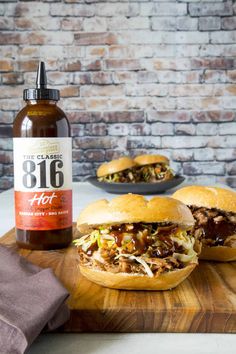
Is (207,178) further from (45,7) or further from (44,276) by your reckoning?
(44,276)

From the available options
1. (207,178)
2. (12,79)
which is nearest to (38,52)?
(12,79)

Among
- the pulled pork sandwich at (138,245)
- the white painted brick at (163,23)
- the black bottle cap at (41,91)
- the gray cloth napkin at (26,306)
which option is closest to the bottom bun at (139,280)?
the pulled pork sandwich at (138,245)

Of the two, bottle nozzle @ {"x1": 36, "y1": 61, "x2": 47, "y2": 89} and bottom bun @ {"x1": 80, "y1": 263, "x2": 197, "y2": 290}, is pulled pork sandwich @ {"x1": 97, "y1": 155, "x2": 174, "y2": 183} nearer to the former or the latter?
bottle nozzle @ {"x1": 36, "y1": 61, "x2": 47, "y2": 89}

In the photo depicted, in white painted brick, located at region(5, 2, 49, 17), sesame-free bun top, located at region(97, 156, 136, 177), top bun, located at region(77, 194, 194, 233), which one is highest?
white painted brick, located at region(5, 2, 49, 17)

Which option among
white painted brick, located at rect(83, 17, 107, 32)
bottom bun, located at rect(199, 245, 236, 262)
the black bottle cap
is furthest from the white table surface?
white painted brick, located at rect(83, 17, 107, 32)

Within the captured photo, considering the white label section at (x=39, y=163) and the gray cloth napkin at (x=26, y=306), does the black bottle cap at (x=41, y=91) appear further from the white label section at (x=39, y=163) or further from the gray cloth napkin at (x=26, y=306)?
the gray cloth napkin at (x=26, y=306)

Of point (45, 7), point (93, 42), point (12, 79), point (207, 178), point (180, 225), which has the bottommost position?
point (207, 178)

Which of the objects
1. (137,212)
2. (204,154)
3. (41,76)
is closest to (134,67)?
(204,154)

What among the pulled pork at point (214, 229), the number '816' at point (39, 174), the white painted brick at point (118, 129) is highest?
the number '816' at point (39, 174)
